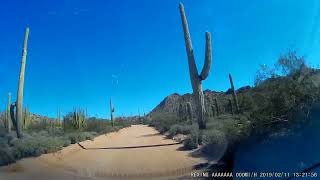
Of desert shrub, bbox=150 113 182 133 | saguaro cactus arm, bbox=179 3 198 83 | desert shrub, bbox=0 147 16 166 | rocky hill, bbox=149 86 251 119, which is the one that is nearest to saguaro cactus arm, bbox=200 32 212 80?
saguaro cactus arm, bbox=179 3 198 83

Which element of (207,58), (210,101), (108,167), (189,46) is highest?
(210,101)

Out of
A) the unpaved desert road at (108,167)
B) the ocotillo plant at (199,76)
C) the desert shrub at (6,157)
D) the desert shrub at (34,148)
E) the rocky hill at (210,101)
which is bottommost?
the unpaved desert road at (108,167)

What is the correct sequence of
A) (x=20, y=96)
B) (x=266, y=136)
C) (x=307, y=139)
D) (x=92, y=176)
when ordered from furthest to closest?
(x=20, y=96)
(x=92, y=176)
(x=266, y=136)
(x=307, y=139)

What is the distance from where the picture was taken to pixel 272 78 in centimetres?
1108

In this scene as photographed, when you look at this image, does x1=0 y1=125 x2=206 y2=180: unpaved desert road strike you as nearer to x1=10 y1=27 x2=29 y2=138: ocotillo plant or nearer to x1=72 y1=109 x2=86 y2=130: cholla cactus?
x1=10 y1=27 x2=29 y2=138: ocotillo plant

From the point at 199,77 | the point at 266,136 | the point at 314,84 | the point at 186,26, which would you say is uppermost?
the point at 186,26

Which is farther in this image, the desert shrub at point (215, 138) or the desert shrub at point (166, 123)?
the desert shrub at point (166, 123)

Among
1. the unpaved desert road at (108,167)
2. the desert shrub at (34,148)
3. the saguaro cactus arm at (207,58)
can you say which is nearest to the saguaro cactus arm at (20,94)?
the desert shrub at (34,148)

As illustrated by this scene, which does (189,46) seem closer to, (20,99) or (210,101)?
(20,99)

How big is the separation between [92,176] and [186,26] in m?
11.8

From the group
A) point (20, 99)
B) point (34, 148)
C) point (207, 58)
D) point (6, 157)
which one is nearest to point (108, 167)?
point (6, 157)

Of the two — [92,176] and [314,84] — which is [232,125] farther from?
[92,176]

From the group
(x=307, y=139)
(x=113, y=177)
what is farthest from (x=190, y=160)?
(x=307, y=139)

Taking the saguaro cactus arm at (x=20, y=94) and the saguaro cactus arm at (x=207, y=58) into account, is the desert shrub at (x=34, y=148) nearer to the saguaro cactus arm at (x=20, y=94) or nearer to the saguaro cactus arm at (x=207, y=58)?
the saguaro cactus arm at (x=20, y=94)
